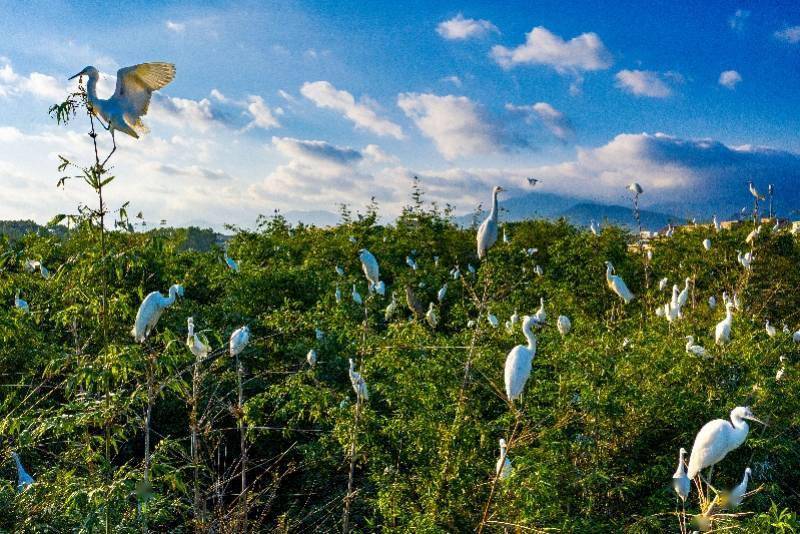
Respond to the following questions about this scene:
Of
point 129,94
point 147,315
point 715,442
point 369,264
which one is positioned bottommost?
point 715,442

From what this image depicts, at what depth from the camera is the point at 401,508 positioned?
492 centimetres

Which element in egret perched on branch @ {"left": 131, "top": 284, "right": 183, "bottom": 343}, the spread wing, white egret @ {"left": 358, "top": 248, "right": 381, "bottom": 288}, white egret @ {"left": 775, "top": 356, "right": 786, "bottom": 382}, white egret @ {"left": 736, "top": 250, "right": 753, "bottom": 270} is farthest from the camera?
white egret @ {"left": 736, "top": 250, "right": 753, "bottom": 270}

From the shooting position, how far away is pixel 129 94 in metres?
3.62

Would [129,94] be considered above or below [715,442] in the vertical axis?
above

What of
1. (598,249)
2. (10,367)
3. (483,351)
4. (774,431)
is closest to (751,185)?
(598,249)

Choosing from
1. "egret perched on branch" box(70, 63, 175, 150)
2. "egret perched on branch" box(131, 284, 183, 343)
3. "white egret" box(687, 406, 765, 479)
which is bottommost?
"white egret" box(687, 406, 765, 479)

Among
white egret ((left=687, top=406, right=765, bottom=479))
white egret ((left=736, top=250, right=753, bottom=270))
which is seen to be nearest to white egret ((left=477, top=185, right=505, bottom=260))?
white egret ((left=687, top=406, right=765, bottom=479))

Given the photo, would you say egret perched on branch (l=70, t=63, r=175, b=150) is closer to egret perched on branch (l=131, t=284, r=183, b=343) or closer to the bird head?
the bird head

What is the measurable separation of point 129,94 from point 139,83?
0.45 feet

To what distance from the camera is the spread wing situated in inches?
140

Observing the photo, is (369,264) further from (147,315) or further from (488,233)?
(147,315)

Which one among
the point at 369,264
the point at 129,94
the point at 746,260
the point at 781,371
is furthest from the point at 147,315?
the point at 746,260

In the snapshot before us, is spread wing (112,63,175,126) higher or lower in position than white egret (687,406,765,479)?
higher

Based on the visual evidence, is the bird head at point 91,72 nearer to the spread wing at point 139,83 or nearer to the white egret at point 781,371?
the spread wing at point 139,83
